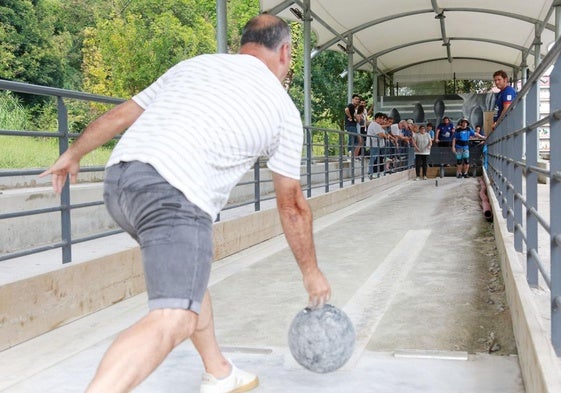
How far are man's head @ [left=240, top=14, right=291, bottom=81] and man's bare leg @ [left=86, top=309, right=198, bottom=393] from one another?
1.05 meters

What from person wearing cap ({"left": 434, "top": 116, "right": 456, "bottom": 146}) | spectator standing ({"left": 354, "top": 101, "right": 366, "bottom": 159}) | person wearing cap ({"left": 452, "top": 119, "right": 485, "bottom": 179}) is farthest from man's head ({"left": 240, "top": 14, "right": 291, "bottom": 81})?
person wearing cap ({"left": 434, "top": 116, "right": 456, "bottom": 146})

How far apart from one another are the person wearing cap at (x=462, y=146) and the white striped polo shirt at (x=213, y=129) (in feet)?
72.7

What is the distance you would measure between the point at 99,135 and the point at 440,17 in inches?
837

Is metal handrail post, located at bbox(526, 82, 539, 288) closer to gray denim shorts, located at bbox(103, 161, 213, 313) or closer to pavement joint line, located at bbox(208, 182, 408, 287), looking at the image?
gray denim shorts, located at bbox(103, 161, 213, 313)

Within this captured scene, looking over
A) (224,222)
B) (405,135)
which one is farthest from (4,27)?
(224,222)

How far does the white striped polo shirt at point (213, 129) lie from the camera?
103 inches

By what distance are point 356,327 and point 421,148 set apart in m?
20.6

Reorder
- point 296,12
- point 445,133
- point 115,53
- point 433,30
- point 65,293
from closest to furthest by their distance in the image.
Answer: point 65,293 < point 296,12 < point 433,30 < point 445,133 < point 115,53

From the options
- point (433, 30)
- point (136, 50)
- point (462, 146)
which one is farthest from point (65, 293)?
point (136, 50)

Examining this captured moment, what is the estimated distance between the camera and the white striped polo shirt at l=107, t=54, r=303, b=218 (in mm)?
2621

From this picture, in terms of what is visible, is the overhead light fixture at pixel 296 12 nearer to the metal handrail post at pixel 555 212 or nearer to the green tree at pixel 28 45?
the metal handrail post at pixel 555 212

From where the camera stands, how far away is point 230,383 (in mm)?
3518

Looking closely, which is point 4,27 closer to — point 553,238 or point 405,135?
point 405,135

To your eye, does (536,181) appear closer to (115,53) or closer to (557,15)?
(557,15)
